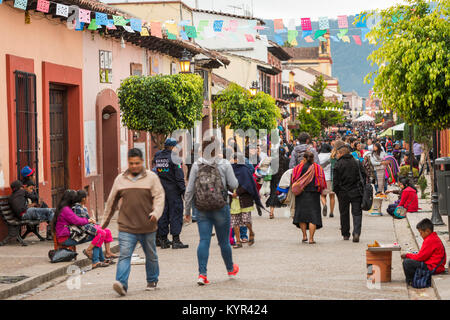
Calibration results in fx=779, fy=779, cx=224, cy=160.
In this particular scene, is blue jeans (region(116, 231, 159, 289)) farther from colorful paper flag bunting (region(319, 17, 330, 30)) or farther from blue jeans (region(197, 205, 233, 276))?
colorful paper flag bunting (region(319, 17, 330, 30))

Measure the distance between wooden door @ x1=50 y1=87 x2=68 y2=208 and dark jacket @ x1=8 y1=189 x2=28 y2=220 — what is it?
10.7ft

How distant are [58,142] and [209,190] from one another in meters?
8.55

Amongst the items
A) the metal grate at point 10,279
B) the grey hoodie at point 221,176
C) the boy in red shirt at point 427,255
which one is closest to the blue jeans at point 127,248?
the grey hoodie at point 221,176

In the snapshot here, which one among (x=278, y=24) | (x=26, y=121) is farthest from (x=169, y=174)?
(x=278, y=24)

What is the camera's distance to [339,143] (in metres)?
14.4

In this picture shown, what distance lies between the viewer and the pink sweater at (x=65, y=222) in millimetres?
10992

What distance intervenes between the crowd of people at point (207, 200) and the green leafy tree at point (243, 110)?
1383 cm

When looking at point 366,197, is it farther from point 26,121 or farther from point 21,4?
point 21,4

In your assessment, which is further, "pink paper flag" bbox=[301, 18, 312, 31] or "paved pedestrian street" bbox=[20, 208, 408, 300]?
"pink paper flag" bbox=[301, 18, 312, 31]

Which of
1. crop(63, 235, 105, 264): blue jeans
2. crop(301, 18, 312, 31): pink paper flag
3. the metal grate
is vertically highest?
crop(301, 18, 312, 31): pink paper flag

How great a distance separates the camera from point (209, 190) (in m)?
9.11

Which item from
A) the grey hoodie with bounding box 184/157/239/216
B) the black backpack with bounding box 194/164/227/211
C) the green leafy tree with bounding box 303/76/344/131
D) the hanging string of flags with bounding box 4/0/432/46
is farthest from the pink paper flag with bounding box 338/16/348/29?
the green leafy tree with bounding box 303/76/344/131

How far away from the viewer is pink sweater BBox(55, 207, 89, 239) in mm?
10992
